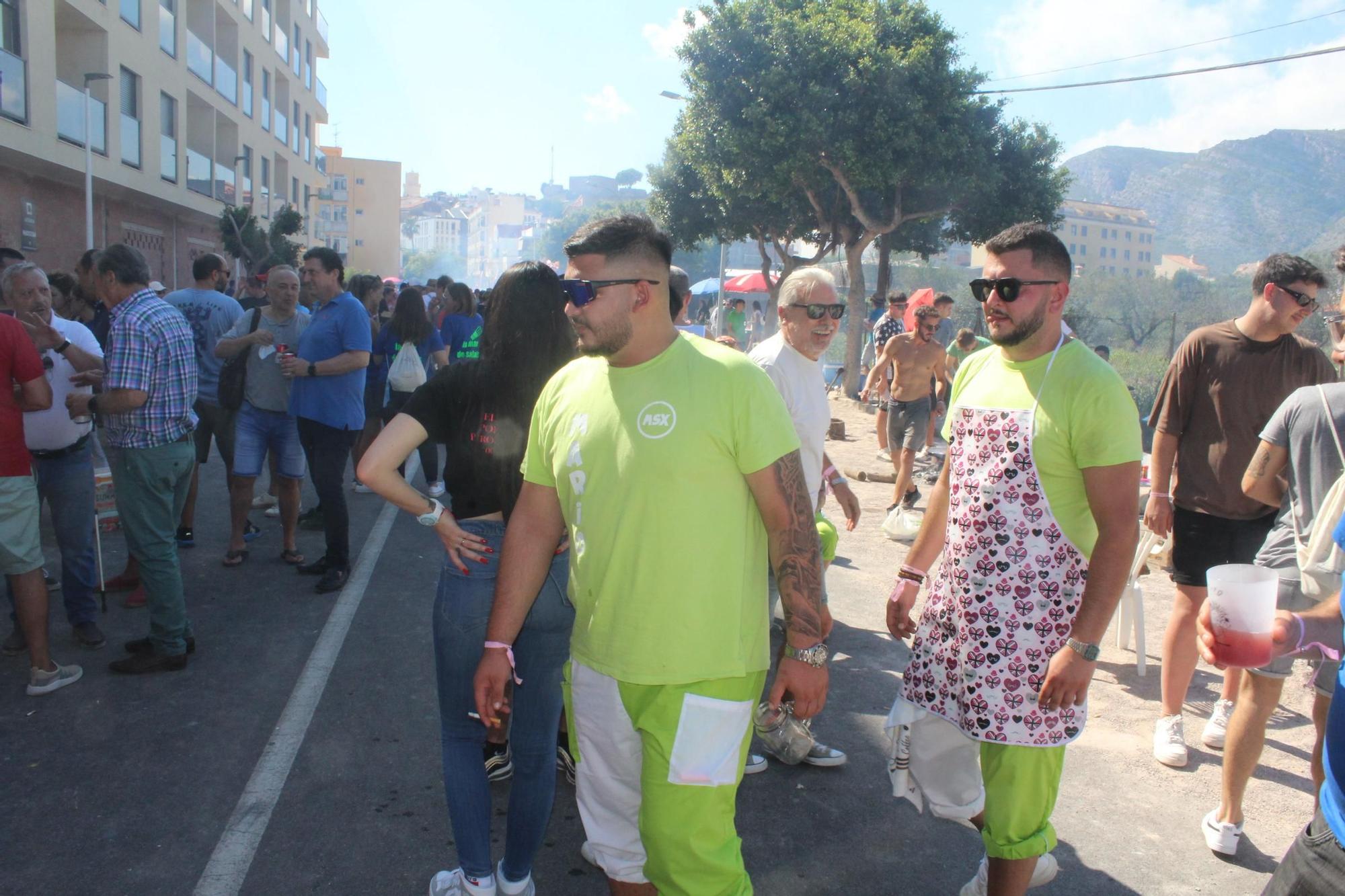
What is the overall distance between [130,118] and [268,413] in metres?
19.3

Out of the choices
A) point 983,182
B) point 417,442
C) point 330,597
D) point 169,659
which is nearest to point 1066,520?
point 417,442

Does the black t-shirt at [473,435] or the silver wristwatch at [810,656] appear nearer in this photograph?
the silver wristwatch at [810,656]

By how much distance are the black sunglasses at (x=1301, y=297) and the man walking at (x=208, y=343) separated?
6.38m

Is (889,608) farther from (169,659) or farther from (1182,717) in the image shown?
(169,659)

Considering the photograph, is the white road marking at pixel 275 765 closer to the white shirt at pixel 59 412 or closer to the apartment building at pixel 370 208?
the white shirt at pixel 59 412

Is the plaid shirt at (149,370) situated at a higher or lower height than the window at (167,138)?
lower

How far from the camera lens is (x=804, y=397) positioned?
412 cm

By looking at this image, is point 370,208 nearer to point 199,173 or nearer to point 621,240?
point 199,173

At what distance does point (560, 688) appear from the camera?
9.68 ft

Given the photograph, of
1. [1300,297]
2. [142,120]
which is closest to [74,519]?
[1300,297]

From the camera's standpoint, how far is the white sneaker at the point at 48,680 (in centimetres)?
440

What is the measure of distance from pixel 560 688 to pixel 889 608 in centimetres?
110

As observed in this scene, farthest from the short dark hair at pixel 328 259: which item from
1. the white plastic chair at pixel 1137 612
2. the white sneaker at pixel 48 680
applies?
the white plastic chair at pixel 1137 612

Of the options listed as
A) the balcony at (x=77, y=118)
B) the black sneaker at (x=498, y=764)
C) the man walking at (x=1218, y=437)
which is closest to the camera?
the black sneaker at (x=498, y=764)
